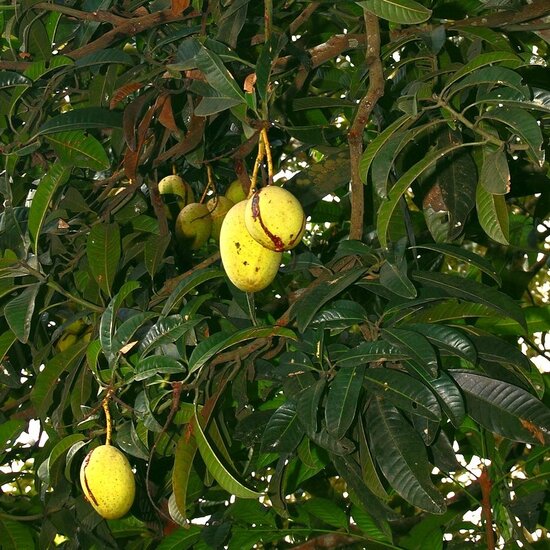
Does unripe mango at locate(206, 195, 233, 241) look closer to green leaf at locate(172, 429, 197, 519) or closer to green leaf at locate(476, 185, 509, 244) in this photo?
green leaf at locate(172, 429, 197, 519)

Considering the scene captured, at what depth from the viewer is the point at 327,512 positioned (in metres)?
2.00

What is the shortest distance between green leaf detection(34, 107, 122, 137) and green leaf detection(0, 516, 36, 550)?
2.87 feet

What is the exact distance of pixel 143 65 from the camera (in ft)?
5.58

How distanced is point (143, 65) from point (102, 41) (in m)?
0.09

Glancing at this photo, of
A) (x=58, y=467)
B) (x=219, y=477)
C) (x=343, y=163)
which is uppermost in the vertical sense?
(x=343, y=163)

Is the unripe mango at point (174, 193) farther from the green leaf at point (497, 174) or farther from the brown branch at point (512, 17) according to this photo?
the green leaf at point (497, 174)

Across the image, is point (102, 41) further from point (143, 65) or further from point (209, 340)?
point (209, 340)

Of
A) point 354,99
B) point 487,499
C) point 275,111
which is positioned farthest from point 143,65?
point 487,499

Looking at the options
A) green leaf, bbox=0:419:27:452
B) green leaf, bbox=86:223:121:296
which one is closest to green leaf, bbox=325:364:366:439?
green leaf, bbox=86:223:121:296

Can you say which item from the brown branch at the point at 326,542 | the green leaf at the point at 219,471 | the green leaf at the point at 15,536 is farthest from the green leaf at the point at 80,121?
the brown branch at the point at 326,542

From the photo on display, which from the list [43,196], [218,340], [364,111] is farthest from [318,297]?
[43,196]

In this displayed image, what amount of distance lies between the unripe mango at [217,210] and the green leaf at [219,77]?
64 cm

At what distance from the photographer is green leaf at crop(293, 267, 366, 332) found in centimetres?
126

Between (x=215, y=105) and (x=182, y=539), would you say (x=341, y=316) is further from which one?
(x=182, y=539)
